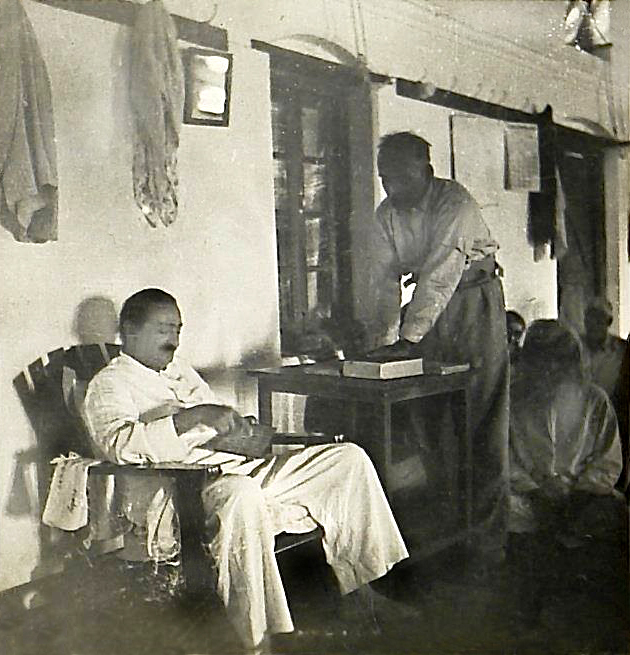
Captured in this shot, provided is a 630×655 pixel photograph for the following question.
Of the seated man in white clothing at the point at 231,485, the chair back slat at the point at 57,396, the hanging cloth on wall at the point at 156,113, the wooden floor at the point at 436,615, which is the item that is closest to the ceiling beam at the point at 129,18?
the hanging cloth on wall at the point at 156,113

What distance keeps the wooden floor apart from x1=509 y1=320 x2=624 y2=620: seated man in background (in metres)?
0.07

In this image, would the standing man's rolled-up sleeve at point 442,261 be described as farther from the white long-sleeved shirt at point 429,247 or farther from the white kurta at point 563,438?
the white kurta at point 563,438

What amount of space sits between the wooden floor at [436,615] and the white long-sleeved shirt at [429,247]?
487 mm

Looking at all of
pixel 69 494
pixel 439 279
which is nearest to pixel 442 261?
pixel 439 279

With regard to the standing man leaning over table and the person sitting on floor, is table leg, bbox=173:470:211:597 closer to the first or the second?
the standing man leaning over table

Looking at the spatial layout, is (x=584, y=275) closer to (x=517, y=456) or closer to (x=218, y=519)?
(x=517, y=456)

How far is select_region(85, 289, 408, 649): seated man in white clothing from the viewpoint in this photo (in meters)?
1.95

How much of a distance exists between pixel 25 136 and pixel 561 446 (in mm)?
1250

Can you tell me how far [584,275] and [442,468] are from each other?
0.47 meters

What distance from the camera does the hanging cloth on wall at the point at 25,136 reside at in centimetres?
200

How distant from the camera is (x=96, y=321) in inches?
78.9

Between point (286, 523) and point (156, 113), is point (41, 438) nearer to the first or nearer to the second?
point (286, 523)

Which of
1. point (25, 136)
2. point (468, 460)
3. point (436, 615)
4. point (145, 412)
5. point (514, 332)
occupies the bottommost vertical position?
point (436, 615)

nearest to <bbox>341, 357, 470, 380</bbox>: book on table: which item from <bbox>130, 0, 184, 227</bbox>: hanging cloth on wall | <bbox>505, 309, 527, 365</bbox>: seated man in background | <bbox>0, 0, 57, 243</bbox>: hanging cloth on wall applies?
<bbox>505, 309, 527, 365</bbox>: seated man in background
